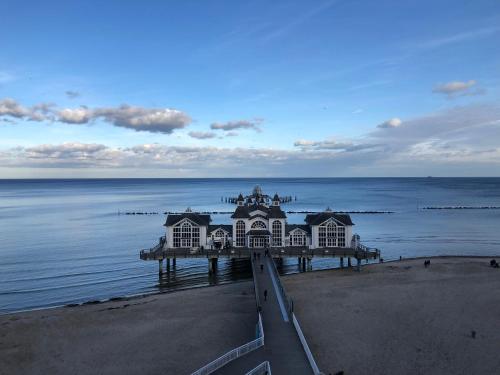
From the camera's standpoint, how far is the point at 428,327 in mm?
27469

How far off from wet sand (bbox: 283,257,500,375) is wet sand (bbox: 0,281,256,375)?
5502 millimetres

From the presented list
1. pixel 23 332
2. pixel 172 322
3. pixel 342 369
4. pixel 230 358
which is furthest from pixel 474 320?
pixel 23 332

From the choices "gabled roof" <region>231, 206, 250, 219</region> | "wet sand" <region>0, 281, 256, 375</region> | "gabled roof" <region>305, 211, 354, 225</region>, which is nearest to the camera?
"wet sand" <region>0, 281, 256, 375</region>

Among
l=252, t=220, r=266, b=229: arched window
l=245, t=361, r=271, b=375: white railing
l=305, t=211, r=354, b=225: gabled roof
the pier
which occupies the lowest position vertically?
l=245, t=361, r=271, b=375: white railing

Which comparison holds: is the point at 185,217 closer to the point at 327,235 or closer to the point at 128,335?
the point at 327,235

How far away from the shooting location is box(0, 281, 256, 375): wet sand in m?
23.0

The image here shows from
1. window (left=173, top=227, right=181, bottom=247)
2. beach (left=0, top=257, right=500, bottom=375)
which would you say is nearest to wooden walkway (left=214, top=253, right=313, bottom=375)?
beach (left=0, top=257, right=500, bottom=375)

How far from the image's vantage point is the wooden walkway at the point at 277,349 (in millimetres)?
19297

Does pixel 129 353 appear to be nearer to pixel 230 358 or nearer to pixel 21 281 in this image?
pixel 230 358

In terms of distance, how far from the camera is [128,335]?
26984 mm

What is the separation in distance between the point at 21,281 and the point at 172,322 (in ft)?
71.4

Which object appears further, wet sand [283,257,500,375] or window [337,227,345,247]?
window [337,227,345,247]

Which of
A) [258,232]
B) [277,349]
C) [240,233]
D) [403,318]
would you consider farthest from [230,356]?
[240,233]

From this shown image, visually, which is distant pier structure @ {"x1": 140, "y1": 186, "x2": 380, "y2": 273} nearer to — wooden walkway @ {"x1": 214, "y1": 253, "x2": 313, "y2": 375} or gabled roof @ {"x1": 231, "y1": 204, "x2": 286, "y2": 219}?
gabled roof @ {"x1": 231, "y1": 204, "x2": 286, "y2": 219}
